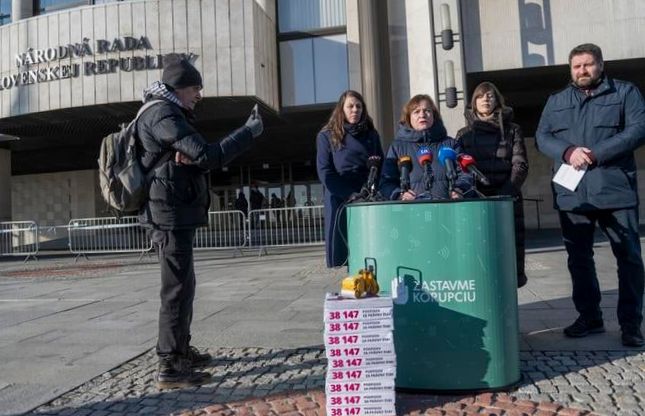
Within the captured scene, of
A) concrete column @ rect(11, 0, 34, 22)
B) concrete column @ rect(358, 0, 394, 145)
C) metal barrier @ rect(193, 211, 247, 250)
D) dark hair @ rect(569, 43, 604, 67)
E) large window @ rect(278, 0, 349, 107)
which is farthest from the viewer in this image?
concrete column @ rect(11, 0, 34, 22)

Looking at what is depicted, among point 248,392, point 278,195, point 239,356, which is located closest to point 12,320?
point 239,356

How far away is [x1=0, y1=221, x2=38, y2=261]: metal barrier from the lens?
1471 centimetres

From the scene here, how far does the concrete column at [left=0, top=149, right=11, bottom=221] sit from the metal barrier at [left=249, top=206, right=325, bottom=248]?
8404mm

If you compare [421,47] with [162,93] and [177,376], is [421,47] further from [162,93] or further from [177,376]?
[177,376]

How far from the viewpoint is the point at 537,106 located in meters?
15.8

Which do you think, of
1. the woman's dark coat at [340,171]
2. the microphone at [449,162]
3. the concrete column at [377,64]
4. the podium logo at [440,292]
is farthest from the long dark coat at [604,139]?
the concrete column at [377,64]

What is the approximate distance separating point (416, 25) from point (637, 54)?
4.45 meters

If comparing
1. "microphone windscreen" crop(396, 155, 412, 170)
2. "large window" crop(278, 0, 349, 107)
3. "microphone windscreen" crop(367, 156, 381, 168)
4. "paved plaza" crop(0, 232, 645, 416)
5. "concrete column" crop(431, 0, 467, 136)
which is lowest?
"paved plaza" crop(0, 232, 645, 416)

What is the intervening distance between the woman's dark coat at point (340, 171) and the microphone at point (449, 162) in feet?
2.98

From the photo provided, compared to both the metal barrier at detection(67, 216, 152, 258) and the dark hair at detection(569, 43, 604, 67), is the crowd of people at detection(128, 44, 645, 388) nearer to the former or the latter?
the dark hair at detection(569, 43, 604, 67)

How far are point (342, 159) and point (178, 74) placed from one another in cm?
131

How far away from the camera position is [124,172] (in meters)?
3.12

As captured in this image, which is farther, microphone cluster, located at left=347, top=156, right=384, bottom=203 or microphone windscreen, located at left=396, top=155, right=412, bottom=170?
microphone windscreen, located at left=396, top=155, right=412, bottom=170

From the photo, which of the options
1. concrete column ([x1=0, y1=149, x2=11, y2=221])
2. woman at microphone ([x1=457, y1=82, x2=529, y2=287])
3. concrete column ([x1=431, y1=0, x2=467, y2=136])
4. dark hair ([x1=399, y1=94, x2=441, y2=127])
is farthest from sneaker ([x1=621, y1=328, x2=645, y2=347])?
concrete column ([x1=0, y1=149, x2=11, y2=221])
